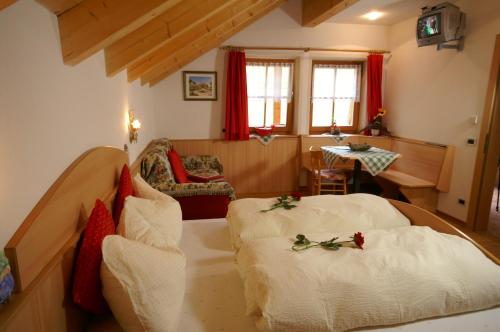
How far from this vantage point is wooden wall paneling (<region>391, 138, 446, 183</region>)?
402 centimetres

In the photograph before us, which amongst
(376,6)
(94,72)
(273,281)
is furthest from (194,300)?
(376,6)

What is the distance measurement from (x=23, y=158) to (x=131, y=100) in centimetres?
218

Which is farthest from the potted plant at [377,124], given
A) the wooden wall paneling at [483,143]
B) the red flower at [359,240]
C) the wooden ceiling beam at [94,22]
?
the wooden ceiling beam at [94,22]

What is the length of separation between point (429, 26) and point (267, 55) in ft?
7.05

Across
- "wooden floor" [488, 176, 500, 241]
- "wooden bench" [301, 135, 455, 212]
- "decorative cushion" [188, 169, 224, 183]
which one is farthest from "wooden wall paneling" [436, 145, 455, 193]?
"decorative cushion" [188, 169, 224, 183]

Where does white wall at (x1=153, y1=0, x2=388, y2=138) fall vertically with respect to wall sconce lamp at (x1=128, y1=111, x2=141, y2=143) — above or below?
above

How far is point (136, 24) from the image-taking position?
153 cm

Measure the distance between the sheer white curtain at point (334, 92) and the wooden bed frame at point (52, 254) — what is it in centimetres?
390

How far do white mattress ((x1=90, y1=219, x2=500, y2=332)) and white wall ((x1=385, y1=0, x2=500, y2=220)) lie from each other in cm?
288

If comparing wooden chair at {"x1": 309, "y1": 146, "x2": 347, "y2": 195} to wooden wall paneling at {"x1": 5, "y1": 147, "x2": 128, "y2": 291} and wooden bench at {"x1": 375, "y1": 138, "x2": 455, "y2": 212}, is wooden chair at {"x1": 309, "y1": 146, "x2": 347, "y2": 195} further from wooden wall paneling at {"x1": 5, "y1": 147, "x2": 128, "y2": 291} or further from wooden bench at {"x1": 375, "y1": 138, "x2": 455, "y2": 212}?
wooden wall paneling at {"x1": 5, "y1": 147, "x2": 128, "y2": 291}

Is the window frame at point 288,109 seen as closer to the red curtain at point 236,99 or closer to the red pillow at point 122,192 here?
the red curtain at point 236,99

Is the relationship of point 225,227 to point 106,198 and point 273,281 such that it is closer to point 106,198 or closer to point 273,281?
point 106,198

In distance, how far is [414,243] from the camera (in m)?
1.67

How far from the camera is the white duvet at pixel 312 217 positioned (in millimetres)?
1940
